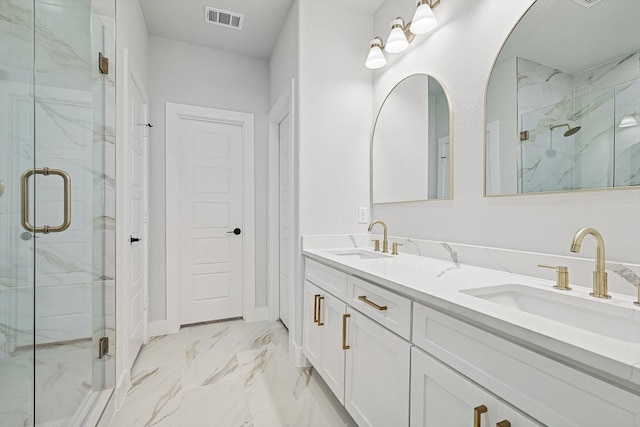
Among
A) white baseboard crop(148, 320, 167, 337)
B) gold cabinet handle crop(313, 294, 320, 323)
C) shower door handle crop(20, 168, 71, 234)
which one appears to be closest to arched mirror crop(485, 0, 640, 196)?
gold cabinet handle crop(313, 294, 320, 323)

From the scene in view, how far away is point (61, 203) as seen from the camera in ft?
4.57

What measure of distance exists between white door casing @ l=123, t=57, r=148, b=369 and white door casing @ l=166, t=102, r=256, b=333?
0.75 feet

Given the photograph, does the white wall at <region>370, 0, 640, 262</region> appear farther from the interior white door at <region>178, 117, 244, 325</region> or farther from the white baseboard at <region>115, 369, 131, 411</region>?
the white baseboard at <region>115, 369, 131, 411</region>

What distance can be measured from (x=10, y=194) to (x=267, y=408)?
1577mm

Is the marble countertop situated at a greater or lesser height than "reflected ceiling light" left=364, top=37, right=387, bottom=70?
lesser

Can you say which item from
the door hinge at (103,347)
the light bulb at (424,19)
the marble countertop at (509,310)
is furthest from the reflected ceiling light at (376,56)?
the door hinge at (103,347)

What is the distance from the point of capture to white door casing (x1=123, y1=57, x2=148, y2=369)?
1861mm

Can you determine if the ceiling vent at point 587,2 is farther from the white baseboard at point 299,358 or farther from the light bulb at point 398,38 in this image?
the white baseboard at point 299,358

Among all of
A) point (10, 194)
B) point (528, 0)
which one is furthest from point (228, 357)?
point (528, 0)

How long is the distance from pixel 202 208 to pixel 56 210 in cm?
149

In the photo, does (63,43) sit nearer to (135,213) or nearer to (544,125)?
(135,213)

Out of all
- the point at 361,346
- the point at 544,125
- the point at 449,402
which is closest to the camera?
the point at 449,402

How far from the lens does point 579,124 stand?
3.54ft

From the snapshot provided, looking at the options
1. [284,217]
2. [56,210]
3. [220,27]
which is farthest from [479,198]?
[220,27]
